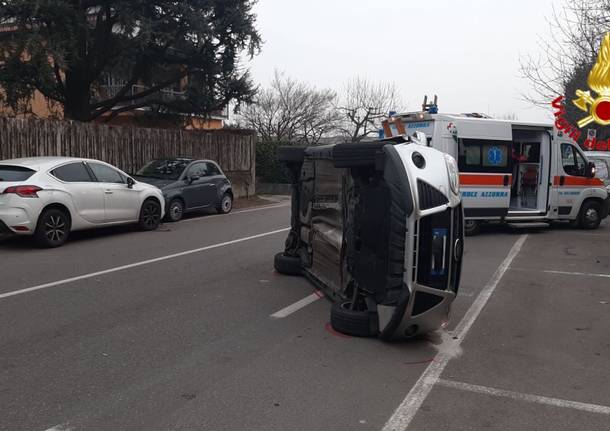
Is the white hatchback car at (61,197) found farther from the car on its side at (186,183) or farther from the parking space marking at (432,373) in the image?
the parking space marking at (432,373)

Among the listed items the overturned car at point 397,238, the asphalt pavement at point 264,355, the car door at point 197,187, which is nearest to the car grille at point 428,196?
the overturned car at point 397,238

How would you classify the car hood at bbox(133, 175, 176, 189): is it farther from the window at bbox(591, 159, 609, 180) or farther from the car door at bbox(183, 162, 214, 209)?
the window at bbox(591, 159, 609, 180)

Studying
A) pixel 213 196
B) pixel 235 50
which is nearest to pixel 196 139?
pixel 235 50

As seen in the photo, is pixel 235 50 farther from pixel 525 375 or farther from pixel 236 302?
pixel 525 375

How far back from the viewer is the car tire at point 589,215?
14.6 meters

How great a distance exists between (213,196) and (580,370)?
12.3 m

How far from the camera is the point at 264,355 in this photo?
5137 millimetres

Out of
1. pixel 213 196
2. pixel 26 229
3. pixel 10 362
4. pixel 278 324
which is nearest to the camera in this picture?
pixel 10 362

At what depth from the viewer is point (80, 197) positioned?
35.3ft

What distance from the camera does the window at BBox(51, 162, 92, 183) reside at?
10.5 metres

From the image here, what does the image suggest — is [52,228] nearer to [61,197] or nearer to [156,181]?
[61,197]

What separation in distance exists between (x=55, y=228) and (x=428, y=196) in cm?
753

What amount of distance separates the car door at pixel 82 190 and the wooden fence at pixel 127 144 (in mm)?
3702

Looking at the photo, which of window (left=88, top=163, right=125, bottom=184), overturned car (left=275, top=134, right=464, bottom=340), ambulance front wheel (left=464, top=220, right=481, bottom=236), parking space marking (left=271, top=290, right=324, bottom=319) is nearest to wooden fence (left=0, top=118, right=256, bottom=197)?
window (left=88, top=163, right=125, bottom=184)
